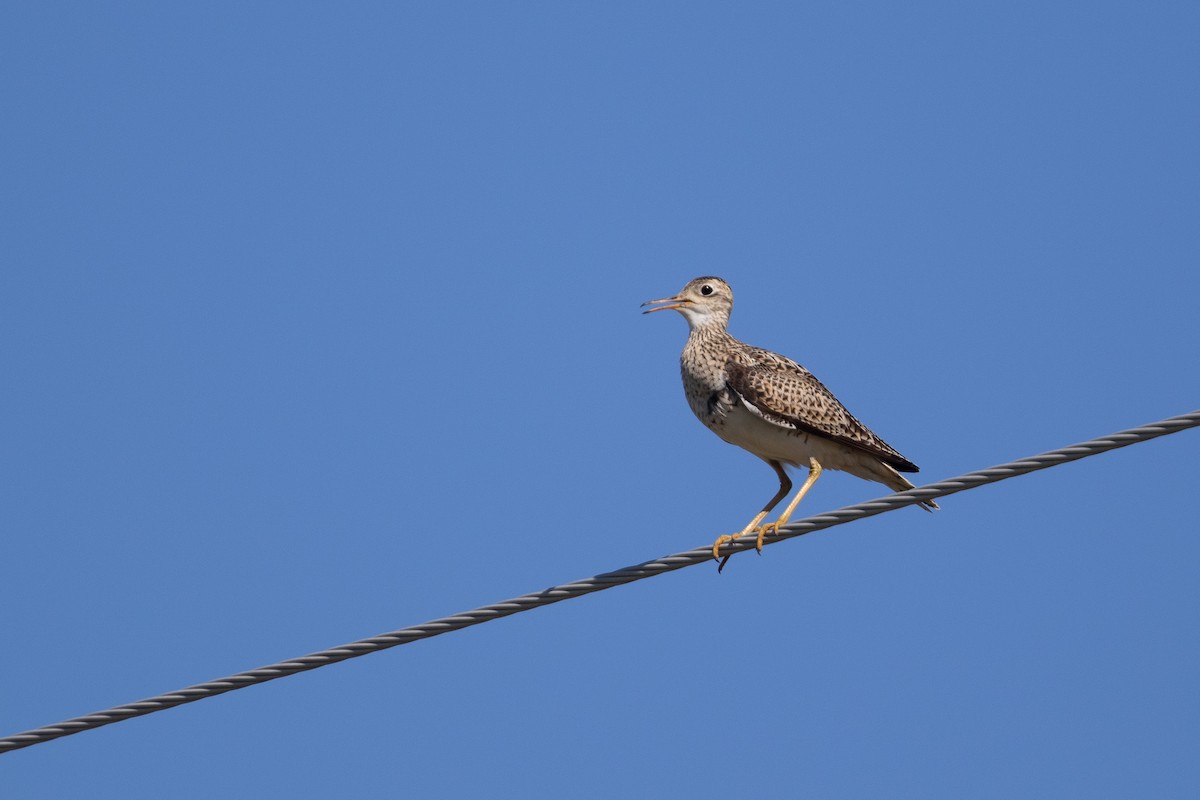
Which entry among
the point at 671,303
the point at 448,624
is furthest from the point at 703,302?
the point at 448,624

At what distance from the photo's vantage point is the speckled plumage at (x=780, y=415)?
526 inches

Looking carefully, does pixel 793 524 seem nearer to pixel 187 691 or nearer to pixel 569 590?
pixel 569 590

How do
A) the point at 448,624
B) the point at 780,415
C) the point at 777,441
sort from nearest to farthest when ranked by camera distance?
Result: the point at 448,624, the point at 780,415, the point at 777,441

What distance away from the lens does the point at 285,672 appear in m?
9.04

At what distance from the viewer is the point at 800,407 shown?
43.8 feet

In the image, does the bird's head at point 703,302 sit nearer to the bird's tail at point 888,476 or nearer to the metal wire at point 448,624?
the bird's tail at point 888,476

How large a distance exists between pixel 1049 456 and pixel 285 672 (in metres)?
4.36

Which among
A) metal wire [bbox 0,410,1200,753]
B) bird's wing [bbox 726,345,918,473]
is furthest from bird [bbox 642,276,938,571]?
metal wire [bbox 0,410,1200,753]

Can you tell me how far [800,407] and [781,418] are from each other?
0.19m

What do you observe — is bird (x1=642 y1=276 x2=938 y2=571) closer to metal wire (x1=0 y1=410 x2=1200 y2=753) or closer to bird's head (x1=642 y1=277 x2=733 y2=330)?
bird's head (x1=642 y1=277 x2=733 y2=330)

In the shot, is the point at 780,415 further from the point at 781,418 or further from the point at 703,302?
the point at 703,302

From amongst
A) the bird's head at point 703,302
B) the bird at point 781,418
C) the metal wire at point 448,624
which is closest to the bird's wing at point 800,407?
the bird at point 781,418

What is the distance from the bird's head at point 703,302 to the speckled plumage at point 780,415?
75 cm

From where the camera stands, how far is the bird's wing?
43.7 feet
